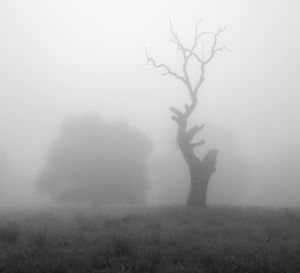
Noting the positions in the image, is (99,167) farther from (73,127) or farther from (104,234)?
(104,234)

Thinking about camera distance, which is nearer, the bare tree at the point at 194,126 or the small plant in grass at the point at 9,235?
the small plant in grass at the point at 9,235

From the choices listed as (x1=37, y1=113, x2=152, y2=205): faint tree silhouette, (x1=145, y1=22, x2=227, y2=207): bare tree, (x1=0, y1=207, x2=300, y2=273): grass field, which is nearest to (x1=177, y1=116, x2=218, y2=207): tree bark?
(x1=145, y1=22, x2=227, y2=207): bare tree

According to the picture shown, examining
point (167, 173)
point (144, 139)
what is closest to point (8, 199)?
point (167, 173)

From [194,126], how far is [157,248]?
14733 millimetres

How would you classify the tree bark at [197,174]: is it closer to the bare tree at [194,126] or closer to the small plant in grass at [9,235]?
the bare tree at [194,126]

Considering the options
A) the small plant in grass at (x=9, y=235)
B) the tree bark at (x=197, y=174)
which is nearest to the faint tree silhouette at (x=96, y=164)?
the tree bark at (x=197, y=174)

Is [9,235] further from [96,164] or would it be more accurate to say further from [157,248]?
[96,164]

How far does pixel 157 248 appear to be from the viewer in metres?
10.4

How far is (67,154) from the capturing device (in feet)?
173

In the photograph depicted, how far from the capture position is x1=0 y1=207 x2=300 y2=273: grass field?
28.4ft

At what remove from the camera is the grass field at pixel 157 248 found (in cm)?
866

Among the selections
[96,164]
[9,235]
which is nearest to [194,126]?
[9,235]

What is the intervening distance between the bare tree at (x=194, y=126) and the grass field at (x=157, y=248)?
7.56m

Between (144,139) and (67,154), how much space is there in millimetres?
10570
